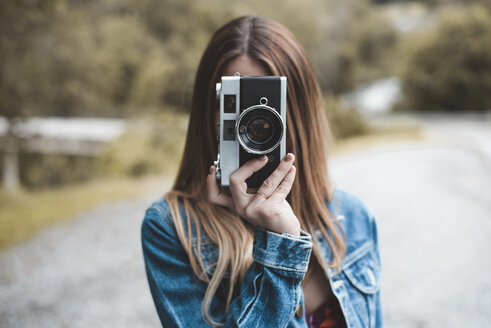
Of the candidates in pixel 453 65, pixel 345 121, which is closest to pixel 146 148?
pixel 345 121

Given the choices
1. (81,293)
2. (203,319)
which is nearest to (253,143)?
(203,319)

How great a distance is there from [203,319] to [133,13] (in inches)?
1003

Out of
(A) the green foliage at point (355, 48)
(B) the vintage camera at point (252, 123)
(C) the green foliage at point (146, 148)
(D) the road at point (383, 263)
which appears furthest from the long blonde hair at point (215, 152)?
(A) the green foliage at point (355, 48)

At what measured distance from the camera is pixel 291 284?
1020 millimetres

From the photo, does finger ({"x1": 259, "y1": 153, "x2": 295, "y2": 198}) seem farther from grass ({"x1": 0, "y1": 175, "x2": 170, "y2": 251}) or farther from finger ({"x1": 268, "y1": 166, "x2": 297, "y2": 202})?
grass ({"x1": 0, "y1": 175, "x2": 170, "y2": 251})

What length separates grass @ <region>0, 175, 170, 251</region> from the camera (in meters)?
5.76

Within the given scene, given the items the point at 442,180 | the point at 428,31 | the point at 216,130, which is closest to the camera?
the point at 216,130

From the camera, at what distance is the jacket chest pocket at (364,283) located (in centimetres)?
128

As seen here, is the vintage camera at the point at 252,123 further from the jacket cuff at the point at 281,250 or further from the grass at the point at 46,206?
the grass at the point at 46,206

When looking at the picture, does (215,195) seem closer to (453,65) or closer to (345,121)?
(345,121)

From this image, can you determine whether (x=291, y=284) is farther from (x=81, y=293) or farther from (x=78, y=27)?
(x=78, y=27)

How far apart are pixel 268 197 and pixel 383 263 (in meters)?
4.10

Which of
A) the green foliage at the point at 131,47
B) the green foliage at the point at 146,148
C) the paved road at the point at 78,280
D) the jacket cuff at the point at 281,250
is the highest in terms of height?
the green foliage at the point at 131,47

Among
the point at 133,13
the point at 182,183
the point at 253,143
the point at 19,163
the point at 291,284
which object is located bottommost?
the point at 19,163
